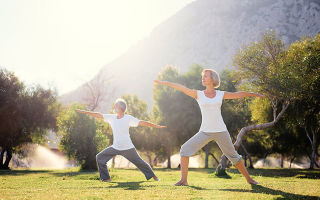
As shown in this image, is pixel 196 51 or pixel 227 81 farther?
pixel 196 51

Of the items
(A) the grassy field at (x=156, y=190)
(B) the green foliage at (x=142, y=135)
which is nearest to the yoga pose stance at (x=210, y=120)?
(A) the grassy field at (x=156, y=190)

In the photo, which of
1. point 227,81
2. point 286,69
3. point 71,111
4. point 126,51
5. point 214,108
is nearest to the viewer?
point 214,108

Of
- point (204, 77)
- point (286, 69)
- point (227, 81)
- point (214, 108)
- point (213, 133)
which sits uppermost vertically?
point (227, 81)

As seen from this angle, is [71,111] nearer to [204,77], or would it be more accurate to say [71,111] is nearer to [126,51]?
[204,77]

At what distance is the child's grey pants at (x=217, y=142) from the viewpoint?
7500 mm

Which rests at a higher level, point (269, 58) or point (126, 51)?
point (126, 51)

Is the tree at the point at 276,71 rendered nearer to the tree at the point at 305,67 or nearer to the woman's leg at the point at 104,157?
the tree at the point at 305,67

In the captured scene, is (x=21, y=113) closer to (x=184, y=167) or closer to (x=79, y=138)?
(x=79, y=138)

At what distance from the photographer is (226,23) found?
13438 cm

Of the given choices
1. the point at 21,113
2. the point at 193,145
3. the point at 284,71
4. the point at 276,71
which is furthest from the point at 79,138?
the point at 193,145

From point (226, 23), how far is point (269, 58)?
12390 cm

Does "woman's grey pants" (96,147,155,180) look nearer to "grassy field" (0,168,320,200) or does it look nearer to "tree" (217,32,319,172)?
"grassy field" (0,168,320,200)

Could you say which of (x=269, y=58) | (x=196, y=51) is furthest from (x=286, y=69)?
(x=196, y=51)

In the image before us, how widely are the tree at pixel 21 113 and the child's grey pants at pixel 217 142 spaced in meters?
24.8
